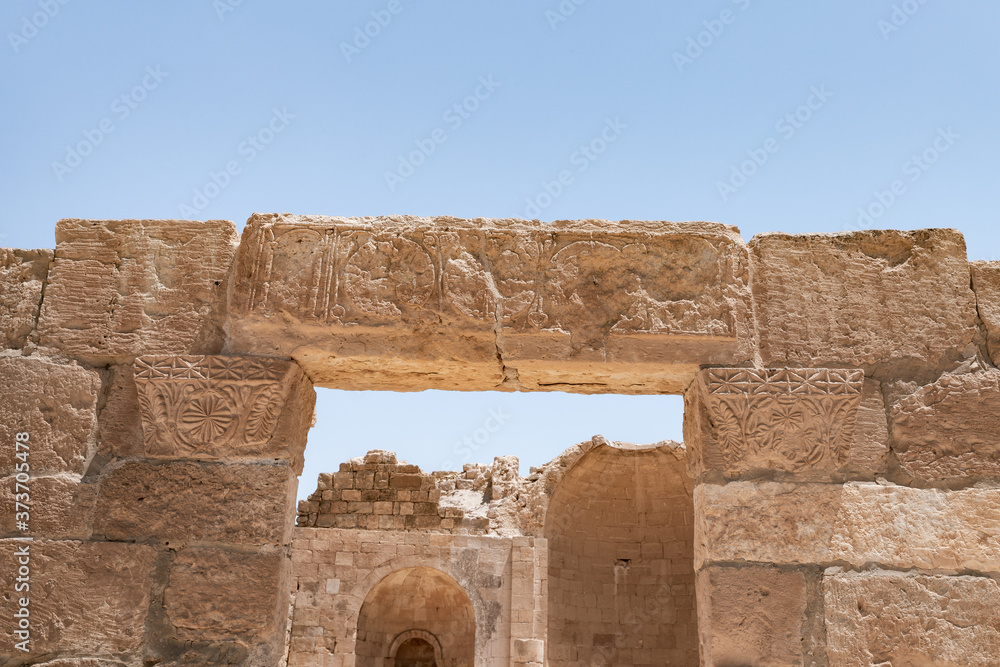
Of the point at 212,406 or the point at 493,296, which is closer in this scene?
the point at 212,406

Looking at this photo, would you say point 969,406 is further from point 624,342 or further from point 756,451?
point 624,342

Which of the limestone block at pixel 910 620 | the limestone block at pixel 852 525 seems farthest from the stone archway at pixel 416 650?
the limestone block at pixel 910 620

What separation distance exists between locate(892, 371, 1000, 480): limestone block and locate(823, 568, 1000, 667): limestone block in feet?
1.51

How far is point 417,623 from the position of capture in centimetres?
1247

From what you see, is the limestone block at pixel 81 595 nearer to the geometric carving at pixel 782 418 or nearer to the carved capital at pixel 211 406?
the carved capital at pixel 211 406

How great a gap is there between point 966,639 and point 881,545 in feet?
1.51

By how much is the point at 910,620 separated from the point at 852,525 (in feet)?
1.35

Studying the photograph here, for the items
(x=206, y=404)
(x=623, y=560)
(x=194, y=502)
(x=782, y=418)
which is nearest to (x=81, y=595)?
(x=194, y=502)

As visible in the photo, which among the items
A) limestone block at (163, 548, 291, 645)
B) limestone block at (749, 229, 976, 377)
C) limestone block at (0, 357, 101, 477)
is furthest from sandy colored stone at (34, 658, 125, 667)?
limestone block at (749, 229, 976, 377)

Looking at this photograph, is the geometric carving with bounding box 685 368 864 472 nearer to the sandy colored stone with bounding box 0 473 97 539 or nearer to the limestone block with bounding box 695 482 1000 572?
the limestone block with bounding box 695 482 1000 572

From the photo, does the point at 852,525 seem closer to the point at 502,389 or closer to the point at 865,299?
the point at 865,299

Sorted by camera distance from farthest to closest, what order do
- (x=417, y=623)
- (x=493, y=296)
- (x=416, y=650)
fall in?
(x=416, y=650)
(x=417, y=623)
(x=493, y=296)

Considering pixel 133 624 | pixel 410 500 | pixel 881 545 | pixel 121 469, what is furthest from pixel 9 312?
pixel 410 500

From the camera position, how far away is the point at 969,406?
3.45 meters
